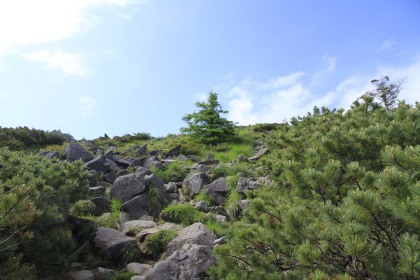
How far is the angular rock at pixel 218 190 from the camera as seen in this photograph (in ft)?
35.2

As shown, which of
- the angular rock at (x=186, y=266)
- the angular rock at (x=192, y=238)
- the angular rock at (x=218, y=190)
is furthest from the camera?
the angular rock at (x=218, y=190)

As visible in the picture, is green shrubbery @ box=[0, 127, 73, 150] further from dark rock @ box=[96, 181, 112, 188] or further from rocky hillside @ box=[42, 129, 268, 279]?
dark rock @ box=[96, 181, 112, 188]

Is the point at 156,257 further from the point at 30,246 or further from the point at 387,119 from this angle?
the point at 387,119

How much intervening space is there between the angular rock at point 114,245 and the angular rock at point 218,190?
342cm

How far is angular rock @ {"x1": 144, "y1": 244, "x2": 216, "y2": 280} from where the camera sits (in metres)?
6.13

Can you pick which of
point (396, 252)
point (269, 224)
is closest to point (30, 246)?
point (269, 224)

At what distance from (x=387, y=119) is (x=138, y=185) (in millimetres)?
7416

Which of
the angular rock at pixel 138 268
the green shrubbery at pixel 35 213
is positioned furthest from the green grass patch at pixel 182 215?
the green shrubbery at pixel 35 213

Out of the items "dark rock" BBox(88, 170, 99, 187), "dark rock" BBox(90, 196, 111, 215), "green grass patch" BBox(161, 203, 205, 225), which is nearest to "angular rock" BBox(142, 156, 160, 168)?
"dark rock" BBox(88, 170, 99, 187)

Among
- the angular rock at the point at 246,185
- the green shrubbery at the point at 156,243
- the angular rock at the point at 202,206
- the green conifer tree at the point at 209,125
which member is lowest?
the green shrubbery at the point at 156,243

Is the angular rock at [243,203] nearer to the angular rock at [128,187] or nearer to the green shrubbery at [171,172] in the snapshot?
the angular rock at [128,187]

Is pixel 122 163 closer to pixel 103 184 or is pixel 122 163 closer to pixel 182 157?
pixel 103 184

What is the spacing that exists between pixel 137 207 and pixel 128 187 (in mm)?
880

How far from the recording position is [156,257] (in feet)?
26.0
